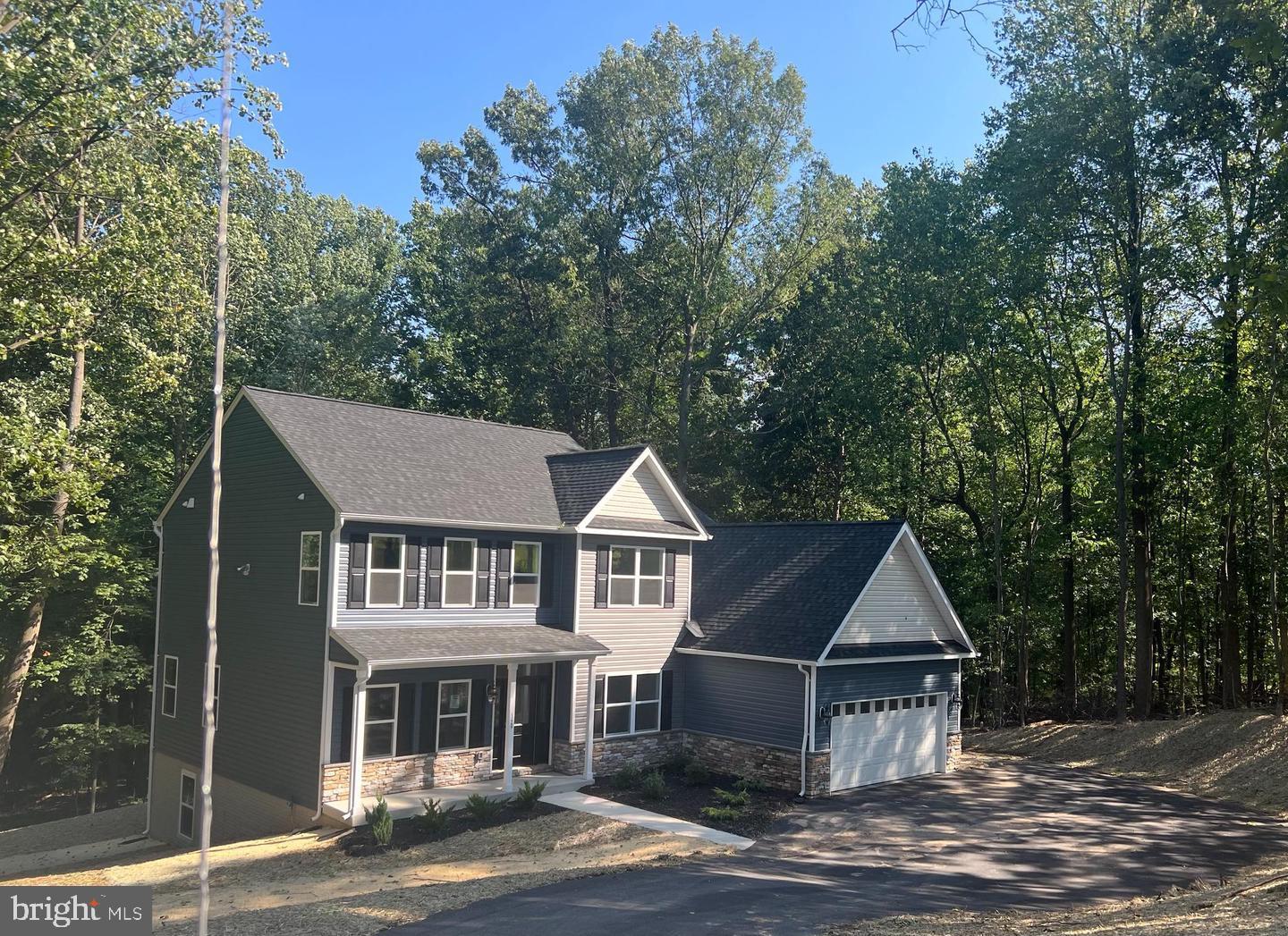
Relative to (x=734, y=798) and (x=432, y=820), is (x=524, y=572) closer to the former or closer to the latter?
(x=432, y=820)

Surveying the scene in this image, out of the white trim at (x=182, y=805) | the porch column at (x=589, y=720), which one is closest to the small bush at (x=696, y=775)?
the porch column at (x=589, y=720)

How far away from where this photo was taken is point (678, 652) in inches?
904

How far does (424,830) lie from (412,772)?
7.33ft

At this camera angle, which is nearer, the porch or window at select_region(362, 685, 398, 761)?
the porch

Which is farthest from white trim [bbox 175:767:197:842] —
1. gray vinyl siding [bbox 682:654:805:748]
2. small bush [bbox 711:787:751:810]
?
small bush [bbox 711:787:751:810]

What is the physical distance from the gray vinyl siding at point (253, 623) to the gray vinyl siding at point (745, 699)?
8854 mm

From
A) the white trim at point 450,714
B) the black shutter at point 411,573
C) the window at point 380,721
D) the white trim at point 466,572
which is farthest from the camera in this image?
the white trim at point 466,572

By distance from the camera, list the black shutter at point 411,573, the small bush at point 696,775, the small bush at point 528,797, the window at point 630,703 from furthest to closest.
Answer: the window at point 630,703 < the small bush at point 696,775 < the black shutter at point 411,573 < the small bush at point 528,797

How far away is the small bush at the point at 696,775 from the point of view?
67.2 feet

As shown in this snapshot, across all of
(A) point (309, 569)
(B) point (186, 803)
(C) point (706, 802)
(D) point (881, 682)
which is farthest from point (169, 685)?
(D) point (881, 682)

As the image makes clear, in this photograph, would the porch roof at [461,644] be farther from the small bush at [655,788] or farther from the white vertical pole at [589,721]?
the small bush at [655,788]

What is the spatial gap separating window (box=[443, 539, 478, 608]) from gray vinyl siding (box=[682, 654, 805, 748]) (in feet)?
19.1

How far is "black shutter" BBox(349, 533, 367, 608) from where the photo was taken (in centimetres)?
1820

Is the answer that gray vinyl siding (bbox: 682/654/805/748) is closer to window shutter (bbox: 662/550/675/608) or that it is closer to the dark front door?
window shutter (bbox: 662/550/675/608)
